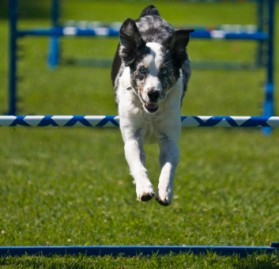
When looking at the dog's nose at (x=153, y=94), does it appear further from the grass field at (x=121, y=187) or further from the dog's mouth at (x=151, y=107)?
the grass field at (x=121, y=187)

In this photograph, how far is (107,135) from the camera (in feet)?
36.1

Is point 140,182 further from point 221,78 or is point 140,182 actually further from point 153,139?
point 221,78

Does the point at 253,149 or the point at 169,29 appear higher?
the point at 169,29

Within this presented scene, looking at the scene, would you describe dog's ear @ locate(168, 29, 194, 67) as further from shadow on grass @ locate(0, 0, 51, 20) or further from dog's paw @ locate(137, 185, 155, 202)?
shadow on grass @ locate(0, 0, 51, 20)

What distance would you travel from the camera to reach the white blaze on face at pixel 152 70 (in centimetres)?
517

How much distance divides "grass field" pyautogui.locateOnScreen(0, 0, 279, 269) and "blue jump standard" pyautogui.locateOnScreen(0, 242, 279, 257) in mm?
70

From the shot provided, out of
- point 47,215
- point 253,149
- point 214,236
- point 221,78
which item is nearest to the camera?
point 214,236

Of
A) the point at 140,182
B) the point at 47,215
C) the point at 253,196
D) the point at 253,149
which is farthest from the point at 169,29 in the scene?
the point at 253,149

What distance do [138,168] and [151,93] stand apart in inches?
20.1

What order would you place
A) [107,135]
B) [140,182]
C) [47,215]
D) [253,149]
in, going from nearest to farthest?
1. [140,182]
2. [47,215]
3. [253,149]
4. [107,135]

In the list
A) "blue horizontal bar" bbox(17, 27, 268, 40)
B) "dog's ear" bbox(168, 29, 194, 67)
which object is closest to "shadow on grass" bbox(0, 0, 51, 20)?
"blue horizontal bar" bbox(17, 27, 268, 40)

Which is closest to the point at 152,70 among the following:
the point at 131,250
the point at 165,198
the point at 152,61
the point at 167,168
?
the point at 152,61

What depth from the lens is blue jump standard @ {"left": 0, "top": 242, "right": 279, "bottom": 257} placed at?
5855 mm

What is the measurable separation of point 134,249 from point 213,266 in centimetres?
53
